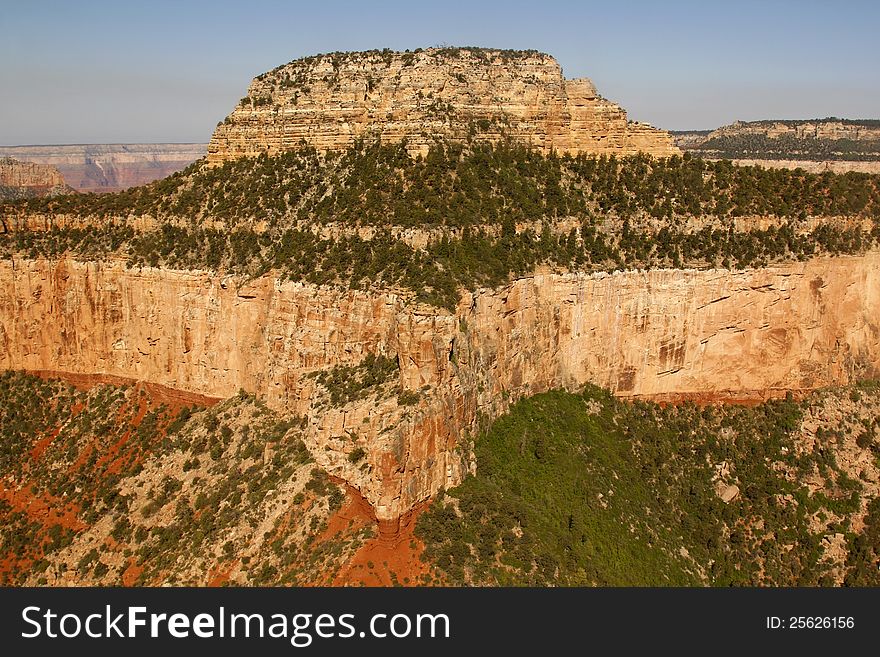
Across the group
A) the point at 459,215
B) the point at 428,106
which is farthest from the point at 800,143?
the point at 459,215

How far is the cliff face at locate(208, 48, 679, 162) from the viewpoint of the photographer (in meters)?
66.0

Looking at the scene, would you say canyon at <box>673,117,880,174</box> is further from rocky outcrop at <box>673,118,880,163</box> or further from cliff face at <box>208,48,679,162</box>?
cliff face at <box>208,48,679,162</box>

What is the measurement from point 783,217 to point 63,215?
5647 cm

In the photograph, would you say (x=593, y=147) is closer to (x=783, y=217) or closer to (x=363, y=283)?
(x=783, y=217)

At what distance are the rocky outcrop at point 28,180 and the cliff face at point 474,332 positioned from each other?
89.8 m

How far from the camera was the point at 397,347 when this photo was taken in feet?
160

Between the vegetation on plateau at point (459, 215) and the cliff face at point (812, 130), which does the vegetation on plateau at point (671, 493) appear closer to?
the vegetation on plateau at point (459, 215)

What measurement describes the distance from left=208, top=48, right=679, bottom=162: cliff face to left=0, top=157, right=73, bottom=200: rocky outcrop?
9204 centimetres

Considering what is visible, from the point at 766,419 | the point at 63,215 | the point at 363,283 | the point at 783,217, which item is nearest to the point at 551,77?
the point at 783,217

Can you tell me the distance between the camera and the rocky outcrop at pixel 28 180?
149 m

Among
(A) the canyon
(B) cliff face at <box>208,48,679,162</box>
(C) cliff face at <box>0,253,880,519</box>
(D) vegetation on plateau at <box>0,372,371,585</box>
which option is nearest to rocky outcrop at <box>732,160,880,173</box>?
(A) the canyon

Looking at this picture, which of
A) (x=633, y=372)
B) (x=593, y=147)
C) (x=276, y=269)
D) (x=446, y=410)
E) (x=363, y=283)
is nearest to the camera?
(x=446, y=410)

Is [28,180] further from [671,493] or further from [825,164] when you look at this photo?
[671,493]

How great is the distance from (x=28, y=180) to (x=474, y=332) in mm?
128463
